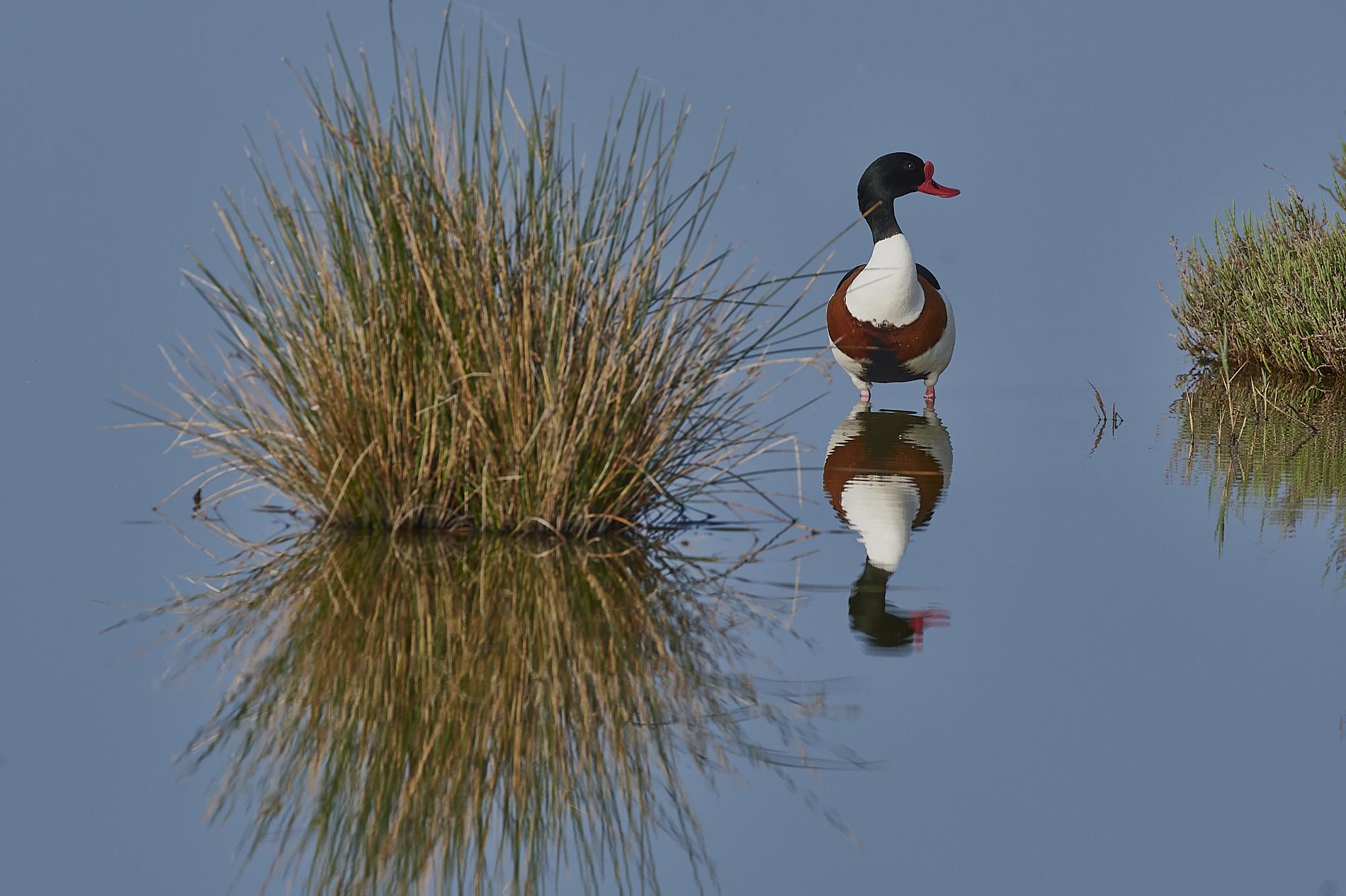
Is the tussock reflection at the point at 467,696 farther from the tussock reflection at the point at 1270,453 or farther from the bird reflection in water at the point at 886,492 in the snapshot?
the tussock reflection at the point at 1270,453

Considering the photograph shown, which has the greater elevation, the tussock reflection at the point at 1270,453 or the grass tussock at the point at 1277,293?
the grass tussock at the point at 1277,293

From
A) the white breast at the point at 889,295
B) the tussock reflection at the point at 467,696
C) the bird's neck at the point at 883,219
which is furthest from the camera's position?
the bird's neck at the point at 883,219

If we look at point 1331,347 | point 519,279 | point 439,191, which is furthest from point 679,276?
point 1331,347

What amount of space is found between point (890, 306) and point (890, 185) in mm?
905

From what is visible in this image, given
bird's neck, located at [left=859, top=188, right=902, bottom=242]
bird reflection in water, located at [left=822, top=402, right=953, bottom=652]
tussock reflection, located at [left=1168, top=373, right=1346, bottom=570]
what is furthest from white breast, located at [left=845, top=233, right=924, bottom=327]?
tussock reflection, located at [left=1168, top=373, right=1346, bottom=570]

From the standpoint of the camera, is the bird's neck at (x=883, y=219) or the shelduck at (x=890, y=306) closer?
the shelduck at (x=890, y=306)

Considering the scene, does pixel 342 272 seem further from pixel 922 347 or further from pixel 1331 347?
pixel 1331 347

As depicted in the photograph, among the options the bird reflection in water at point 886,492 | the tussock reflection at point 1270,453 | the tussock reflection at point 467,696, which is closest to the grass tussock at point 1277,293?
the tussock reflection at point 1270,453

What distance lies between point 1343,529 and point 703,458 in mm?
1946

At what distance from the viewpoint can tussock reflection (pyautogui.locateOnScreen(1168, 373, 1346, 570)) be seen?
474 cm

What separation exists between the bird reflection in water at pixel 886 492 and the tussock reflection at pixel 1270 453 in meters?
0.93

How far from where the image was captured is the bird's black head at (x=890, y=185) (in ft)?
24.8

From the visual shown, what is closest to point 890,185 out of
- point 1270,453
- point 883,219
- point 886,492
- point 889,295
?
point 883,219

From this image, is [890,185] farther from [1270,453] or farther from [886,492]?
[886,492]
